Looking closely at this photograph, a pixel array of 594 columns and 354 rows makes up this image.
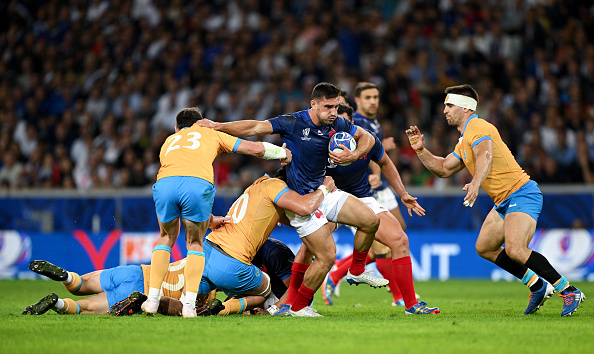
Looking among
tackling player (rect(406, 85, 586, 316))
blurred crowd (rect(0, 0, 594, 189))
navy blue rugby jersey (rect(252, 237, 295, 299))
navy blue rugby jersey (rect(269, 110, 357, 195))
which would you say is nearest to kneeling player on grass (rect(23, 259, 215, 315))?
navy blue rugby jersey (rect(252, 237, 295, 299))

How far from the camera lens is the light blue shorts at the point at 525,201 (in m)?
7.43

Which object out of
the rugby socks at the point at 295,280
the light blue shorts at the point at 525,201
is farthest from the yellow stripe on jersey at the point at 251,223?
the light blue shorts at the point at 525,201

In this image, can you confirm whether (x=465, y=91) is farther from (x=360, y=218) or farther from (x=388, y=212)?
(x=360, y=218)

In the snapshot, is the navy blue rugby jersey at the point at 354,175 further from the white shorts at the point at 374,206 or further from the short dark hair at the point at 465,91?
the short dark hair at the point at 465,91

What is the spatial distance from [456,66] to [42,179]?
9.51 meters

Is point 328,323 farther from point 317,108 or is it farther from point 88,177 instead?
point 88,177

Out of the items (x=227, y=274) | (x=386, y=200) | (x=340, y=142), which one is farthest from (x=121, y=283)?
(x=386, y=200)

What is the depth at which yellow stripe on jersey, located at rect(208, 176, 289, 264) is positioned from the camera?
7348 mm

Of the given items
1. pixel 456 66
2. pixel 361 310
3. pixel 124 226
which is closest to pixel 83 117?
pixel 124 226

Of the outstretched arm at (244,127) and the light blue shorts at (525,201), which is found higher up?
the outstretched arm at (244,127)

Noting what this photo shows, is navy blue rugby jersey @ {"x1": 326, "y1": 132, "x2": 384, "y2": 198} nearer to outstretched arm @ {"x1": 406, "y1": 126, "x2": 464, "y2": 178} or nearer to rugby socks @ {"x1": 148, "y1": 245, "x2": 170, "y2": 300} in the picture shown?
outstretched arm @ {"x1": 406, "y1": 126, "x2": 464, "y2": 178}

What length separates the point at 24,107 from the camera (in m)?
18.4

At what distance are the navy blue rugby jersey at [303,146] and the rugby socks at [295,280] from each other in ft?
2.52

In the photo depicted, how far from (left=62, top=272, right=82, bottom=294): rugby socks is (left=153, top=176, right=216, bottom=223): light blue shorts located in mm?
1093
